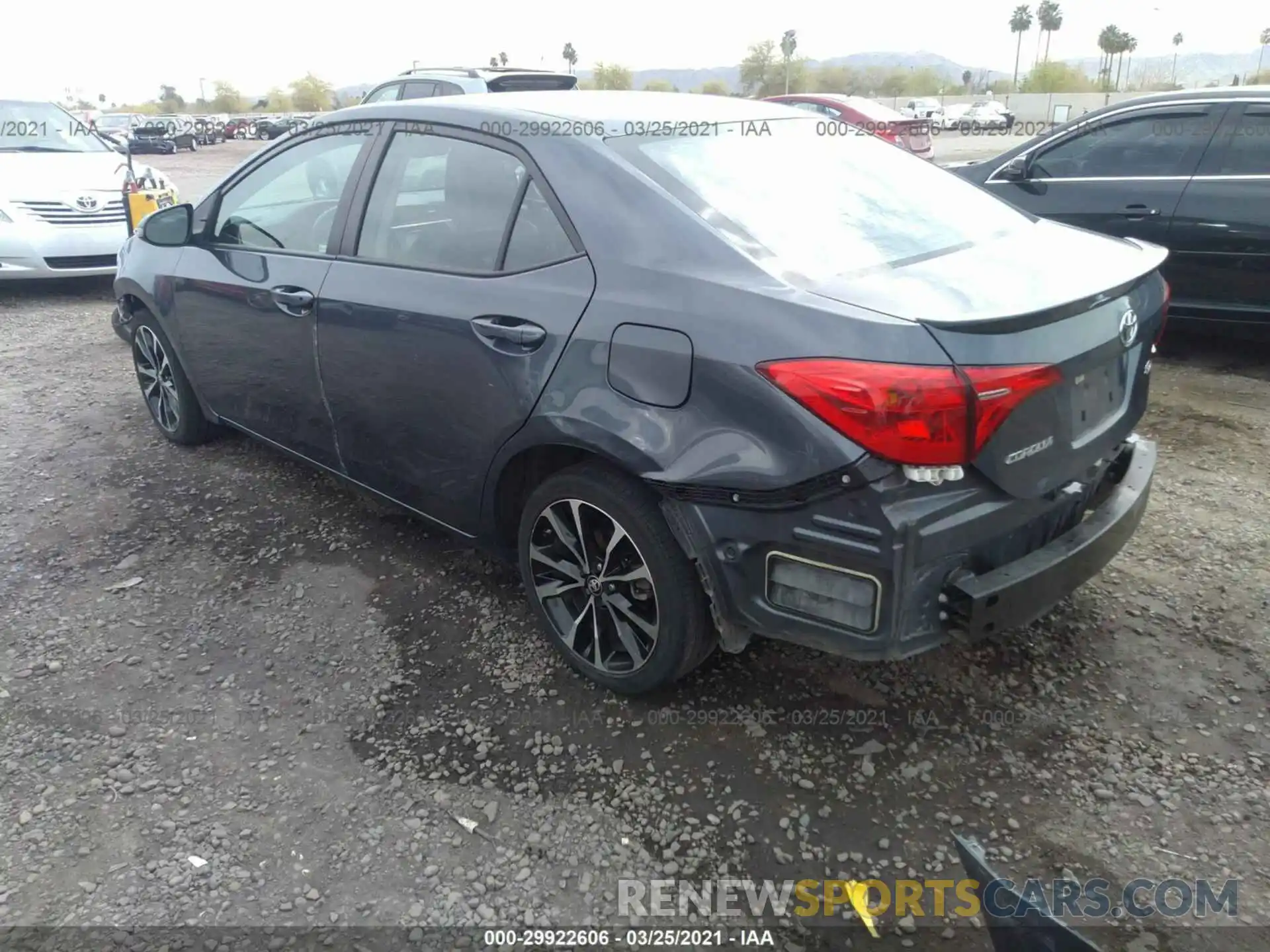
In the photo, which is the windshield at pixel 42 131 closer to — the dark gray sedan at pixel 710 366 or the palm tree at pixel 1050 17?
the dark gray sedan at pixel 710 366

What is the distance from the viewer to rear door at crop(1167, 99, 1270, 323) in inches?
202

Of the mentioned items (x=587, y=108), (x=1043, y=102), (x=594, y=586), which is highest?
(x=1043, y=102)

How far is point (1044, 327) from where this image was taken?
7.09 feet

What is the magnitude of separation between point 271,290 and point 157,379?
1605 millimetres

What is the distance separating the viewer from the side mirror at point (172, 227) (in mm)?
4094

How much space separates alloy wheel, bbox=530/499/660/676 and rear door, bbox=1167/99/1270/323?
4390 millimetres

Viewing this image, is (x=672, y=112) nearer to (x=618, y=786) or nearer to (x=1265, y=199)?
(x=618, y=786)

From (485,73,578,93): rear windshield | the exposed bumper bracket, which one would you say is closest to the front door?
the exposed bumper bracket

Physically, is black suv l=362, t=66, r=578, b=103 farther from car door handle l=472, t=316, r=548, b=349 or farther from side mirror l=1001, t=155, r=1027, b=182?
car door handle l=472, t=316, r=548, b=349

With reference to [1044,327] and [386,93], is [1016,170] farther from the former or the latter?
[386,93]

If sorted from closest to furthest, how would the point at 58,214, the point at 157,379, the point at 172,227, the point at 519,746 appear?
the point at 519,746
the point at 172,227
the point at 157,379
the point at 58,214

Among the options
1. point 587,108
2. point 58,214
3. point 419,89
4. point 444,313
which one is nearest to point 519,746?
point 444,313

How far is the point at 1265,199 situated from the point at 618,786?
493 centimetres

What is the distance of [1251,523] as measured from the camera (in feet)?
12.1
